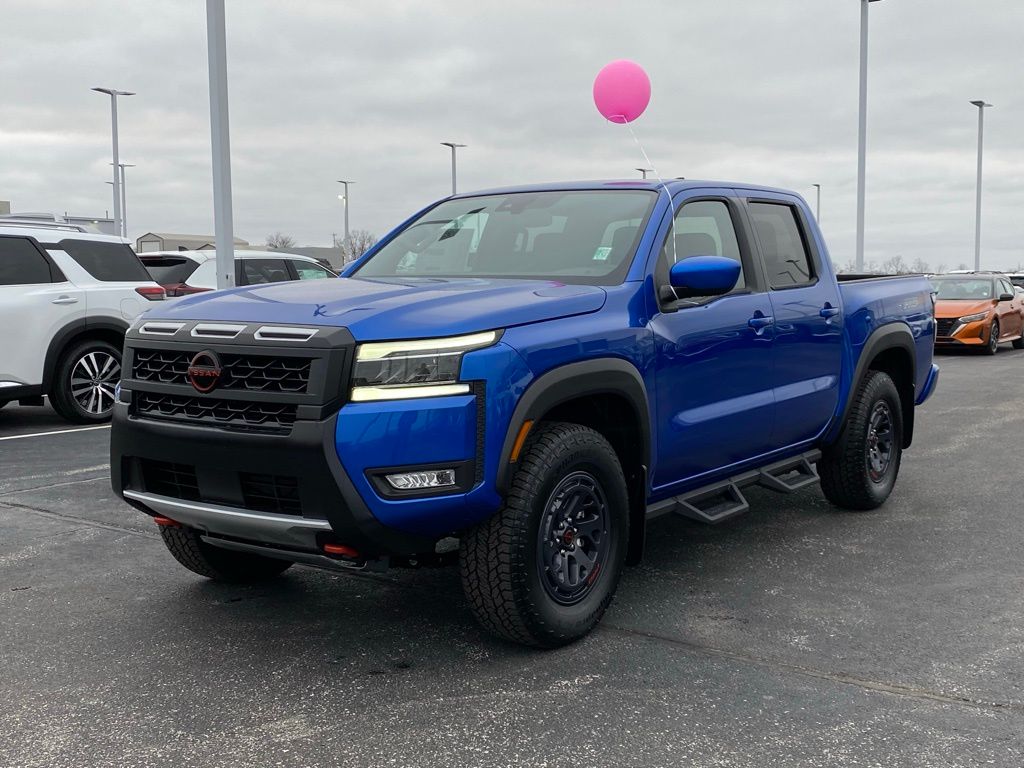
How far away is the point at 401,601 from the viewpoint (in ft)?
15.5

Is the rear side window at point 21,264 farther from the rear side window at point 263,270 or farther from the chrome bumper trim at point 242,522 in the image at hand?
the chrome bumper trim at point 242,522

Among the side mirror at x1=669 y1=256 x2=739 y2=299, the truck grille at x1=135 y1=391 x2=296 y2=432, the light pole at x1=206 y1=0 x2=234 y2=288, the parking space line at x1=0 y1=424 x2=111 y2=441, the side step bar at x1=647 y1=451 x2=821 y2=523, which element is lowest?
the parking space line at x1=0 y1=424 x2=111 y2=441

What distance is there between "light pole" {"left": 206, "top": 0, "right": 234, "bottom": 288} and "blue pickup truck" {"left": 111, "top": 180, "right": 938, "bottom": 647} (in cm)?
689

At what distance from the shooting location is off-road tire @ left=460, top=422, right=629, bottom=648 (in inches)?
150

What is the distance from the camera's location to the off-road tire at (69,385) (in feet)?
33.3

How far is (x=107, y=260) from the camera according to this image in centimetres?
1080

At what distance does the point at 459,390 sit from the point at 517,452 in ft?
1.07

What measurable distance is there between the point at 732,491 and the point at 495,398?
6.53 ft

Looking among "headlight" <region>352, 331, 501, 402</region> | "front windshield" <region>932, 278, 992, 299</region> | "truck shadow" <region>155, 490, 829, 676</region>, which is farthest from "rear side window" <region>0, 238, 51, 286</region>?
"front windshield" <region>932, 278, 992, 299</region>

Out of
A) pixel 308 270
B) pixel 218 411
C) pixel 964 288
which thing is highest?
pixel 308 270

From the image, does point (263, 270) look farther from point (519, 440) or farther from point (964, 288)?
point (964, 288)

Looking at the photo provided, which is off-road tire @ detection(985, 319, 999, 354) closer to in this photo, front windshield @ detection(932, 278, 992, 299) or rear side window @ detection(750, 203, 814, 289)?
front windshield @ detection(932, 278, 992, 299)

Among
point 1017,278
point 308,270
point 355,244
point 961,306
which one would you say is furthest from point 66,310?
point 355,244

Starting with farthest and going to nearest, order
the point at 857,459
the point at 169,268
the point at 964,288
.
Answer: the point at 964,288
the point at 169,268
the point at 857,459
